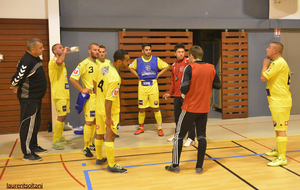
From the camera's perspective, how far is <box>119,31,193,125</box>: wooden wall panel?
24.7ft

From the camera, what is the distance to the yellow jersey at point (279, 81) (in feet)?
14.5

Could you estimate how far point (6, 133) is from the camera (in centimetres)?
692

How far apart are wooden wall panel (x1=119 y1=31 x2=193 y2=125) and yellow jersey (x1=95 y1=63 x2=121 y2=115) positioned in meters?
3.33

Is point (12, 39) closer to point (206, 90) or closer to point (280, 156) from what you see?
point (206, 90)

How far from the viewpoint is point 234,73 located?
8.20 m

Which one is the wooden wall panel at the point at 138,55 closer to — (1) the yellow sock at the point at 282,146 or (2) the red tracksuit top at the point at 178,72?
(2) the red tracksuit top at the point at 178,72

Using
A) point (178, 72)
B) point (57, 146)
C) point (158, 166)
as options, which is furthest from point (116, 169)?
point (178, 72)

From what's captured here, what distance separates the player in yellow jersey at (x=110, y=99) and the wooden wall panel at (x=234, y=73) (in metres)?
4.71

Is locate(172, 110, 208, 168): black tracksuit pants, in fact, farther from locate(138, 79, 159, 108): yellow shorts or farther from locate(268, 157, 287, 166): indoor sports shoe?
locate(138, 79, 159, 108): yellow shorts

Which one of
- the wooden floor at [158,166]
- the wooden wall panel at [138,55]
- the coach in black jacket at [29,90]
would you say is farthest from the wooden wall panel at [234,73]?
the coach in black jacket at [29,90]

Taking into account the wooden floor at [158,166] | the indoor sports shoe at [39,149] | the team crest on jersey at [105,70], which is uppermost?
the team crest on jersey at [105,70]

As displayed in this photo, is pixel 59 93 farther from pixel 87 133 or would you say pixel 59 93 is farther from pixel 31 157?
pixel 31 157

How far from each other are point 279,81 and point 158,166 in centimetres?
225

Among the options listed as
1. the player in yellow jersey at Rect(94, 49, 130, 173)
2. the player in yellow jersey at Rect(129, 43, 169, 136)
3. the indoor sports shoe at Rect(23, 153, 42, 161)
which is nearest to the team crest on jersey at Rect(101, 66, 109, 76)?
the player in yellow jersey at Rect(94, 49, 130, 173)
